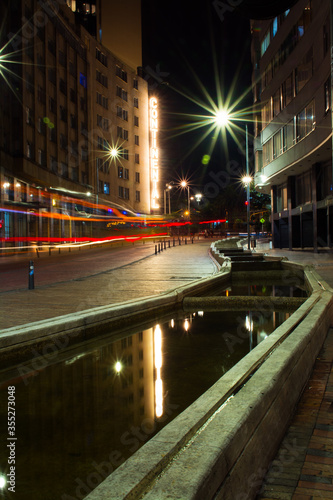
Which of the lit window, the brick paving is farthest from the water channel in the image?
the lit window

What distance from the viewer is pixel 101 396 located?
5.34m

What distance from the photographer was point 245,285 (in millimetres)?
16969

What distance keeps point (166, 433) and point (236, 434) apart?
482mm

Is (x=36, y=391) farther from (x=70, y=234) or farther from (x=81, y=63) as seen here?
(x=81, y=63)

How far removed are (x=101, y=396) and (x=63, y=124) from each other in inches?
1993

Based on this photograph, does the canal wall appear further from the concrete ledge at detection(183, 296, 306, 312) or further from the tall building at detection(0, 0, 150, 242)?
the tall building at detection(0, 0, 150, 242)

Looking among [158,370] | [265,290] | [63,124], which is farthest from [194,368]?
[63,124]

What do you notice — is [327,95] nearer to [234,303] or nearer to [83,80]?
[234,303]

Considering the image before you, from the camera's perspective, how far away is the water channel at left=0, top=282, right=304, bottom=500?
365cm

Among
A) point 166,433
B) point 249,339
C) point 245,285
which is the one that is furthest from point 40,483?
point 245,285

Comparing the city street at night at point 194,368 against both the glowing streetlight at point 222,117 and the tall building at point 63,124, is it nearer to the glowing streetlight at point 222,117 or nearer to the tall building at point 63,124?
the glowing streetlight at point 222,117

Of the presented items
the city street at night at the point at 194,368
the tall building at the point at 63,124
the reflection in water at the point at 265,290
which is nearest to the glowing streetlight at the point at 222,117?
the city street at night at the point at 194,368

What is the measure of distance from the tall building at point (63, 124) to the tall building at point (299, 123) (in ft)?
72.2

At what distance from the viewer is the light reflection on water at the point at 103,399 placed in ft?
11.9
